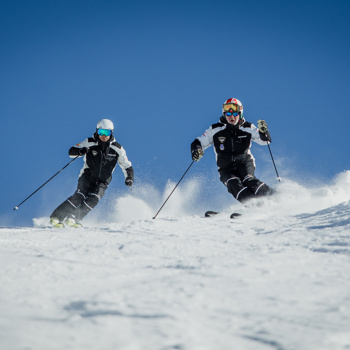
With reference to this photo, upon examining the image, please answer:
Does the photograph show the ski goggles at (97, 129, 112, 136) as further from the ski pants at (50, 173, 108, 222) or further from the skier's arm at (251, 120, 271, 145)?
the skier's arm at (251, 120, 271, 145)

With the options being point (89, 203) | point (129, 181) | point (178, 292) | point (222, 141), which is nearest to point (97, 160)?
point (129, 181)

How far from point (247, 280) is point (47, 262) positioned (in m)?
1.38

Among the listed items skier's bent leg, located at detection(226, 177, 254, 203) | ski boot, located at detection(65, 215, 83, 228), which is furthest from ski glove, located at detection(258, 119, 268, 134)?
ski boot, located at detection(65, 215, 83, 228)

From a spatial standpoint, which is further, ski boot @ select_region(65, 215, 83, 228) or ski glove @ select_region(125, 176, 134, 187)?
ski glove @ select_region(125, 176, 134, 187)

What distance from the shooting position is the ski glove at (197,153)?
699cm

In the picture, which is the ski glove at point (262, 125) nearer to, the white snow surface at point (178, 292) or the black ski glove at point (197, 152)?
the black ski glove at point (197, 152)

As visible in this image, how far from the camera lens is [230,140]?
7.11 m

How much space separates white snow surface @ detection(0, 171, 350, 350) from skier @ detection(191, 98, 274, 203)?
12.4 feet

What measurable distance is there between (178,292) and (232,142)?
18.2ft

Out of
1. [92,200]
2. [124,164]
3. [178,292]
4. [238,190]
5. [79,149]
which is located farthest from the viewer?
[124,164]

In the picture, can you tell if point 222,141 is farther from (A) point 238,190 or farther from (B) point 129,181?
(B) point 129,181

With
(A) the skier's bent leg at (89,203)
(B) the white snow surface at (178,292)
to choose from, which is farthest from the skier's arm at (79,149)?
(B) the white snow surface at (178,292)

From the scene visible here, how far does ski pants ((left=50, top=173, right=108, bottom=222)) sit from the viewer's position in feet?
22.2

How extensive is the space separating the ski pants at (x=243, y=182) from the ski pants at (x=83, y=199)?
2.65 metres
